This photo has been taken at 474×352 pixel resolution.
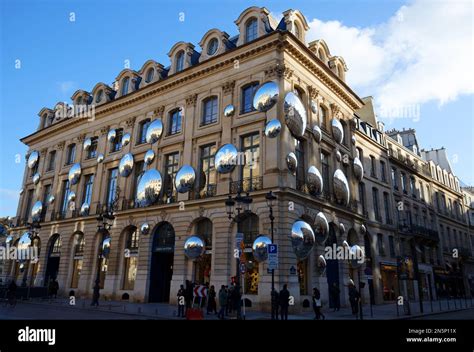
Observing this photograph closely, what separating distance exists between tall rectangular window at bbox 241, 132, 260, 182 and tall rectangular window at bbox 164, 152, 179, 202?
6.08 m

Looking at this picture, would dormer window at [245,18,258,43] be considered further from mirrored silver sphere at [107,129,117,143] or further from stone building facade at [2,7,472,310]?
mirrored silver sphere at [107,129,117,143]

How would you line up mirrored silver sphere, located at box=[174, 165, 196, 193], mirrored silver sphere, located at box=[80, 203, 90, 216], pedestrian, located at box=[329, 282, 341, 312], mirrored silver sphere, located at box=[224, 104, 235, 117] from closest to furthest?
pedestrian, located at box=[329, 282, 341, 312] < mirrored silver sphere, located at box=[174, 165, 196, 193] < mirrored silver sphere, located at box=[224, 104, 235, 117] < mirrored silver sphere, located at box=[80, 203, 90, 216]

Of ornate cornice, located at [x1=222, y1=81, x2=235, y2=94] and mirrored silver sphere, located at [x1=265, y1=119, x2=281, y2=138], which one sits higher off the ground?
ornate cornice, located at [x1=222, y1=81, x2=235, y2=94]

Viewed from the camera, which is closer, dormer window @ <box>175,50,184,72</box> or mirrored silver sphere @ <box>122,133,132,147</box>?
dormer window @ <box>175,50,184,72</box>

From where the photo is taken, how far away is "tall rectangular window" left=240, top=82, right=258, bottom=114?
24.2 meters

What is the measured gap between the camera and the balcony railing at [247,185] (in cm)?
2152

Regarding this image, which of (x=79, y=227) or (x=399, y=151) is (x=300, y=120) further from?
(x=399, y=151)

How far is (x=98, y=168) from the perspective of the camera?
3225cm

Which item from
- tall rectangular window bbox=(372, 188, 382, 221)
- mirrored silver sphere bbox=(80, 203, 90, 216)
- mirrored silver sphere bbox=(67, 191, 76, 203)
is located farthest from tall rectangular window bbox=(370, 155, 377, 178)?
mirrored silver sphere bbox=(67, 191, 76, 203)

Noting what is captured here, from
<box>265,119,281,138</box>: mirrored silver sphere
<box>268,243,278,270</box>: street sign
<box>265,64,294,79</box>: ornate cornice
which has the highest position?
<box>265,64,294,79</box>: ornate cornice

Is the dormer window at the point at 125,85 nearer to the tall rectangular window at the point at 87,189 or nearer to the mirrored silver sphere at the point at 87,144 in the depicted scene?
the mirrored silver sphere at the point at 87,144

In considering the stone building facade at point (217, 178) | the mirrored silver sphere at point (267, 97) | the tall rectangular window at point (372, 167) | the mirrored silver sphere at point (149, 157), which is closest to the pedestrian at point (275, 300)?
the stone building facade at point (217, 178)

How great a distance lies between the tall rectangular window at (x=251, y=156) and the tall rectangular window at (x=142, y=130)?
10.8 m
